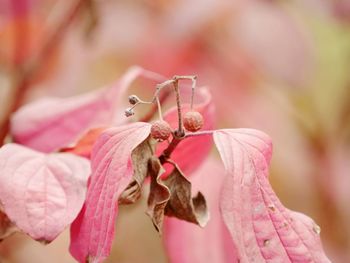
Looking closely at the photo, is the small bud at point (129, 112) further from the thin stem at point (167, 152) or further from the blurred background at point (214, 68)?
the blurred background at point (214, 68)

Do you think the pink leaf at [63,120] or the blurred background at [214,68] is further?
the blurred background at [214,68]

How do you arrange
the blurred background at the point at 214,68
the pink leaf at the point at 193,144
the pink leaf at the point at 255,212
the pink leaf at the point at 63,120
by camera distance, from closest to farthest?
the pink leaf at the point at 255,212, the pink leaf at the point at 193,144, the pink leaf at the point at 63,120, the blurred background at the point at 214,68

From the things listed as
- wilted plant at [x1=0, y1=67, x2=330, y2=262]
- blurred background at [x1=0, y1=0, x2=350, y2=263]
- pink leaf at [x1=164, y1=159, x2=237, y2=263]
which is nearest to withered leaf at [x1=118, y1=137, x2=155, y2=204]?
wilted plant at [x1=0, y1=67, x2=330, y2=262]

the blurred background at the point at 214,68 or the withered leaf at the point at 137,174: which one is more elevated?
the withered leaf at the point at 137,174

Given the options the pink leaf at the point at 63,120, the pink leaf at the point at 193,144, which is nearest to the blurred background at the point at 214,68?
the pink leaf at the point at 63,120

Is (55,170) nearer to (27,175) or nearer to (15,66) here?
(27,175)

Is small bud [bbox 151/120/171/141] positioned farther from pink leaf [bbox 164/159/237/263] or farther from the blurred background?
the blurred background

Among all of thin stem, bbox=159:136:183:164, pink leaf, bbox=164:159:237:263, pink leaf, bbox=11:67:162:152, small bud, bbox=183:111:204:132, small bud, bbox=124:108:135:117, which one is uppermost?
small bud, bbox=183:111:204:132
